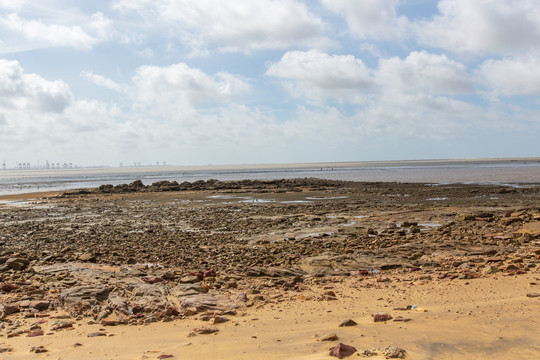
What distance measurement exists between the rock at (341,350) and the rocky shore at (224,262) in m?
0.02

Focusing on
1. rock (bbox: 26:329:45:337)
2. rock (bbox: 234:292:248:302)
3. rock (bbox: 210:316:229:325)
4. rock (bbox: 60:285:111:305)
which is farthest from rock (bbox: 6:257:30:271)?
rock (bbox: 210:316:229:325)

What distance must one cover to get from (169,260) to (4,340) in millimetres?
5657

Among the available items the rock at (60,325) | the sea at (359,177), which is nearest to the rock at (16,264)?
the rock at (60,325)

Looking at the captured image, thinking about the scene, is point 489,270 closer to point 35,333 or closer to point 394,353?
point 394,353

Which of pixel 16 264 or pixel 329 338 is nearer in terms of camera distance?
pixel 329 338

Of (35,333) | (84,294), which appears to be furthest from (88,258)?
(35,333)

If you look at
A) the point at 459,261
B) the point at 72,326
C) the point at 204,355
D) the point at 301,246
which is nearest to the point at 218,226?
the point at 301,246

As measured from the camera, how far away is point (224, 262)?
36.3 ft

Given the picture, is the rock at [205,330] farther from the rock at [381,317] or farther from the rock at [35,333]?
the rock at [381,317]

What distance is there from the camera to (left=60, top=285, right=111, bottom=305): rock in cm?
753

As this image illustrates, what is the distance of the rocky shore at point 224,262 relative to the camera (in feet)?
23.3

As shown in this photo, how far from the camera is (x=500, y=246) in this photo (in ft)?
38.3

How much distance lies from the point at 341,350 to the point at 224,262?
255 inches

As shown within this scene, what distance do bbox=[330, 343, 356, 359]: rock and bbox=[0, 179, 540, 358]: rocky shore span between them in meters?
0.02
